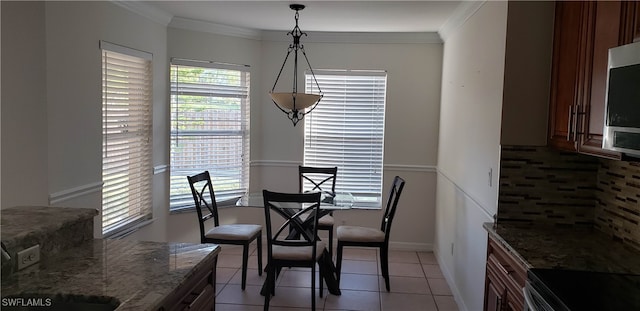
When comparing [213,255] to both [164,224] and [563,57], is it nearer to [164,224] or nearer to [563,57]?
[563,57]

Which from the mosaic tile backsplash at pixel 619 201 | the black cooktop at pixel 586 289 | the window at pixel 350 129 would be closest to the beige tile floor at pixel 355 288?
the window at pixel 350 129

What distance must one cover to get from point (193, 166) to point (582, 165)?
3554 mm

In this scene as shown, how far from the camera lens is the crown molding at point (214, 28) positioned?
4527 millimetres

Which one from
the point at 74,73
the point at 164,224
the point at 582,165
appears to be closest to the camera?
the point at 582,165

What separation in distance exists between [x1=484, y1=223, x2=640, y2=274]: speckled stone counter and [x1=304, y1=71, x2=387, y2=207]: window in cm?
271

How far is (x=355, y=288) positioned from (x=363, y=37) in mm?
2671

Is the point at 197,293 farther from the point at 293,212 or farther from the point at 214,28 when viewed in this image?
the point at 214,28

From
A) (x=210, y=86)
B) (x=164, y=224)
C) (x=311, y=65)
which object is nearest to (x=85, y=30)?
(x=210, y=86)

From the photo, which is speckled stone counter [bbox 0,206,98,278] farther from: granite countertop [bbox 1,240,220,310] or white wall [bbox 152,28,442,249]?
white wall [bbox 152,28,442,249]

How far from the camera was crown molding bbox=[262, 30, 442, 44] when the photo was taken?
5.04 metres

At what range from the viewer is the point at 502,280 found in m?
2.33

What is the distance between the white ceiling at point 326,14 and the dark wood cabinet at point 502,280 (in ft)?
6.59

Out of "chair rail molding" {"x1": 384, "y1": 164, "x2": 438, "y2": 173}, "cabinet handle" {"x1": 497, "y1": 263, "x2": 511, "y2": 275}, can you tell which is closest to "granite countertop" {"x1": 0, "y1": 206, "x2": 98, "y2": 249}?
"cabinet handle" {"x1": 497, "y1": 263, "x2": 511, "y2": 275}

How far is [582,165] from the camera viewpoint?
2613 mm
